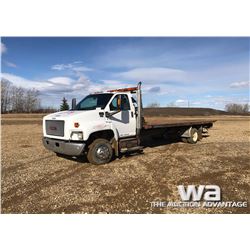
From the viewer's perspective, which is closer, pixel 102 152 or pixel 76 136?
pixel 76 136

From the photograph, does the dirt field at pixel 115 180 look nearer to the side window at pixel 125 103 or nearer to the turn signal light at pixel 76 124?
the turn signal light at pixel 76 124

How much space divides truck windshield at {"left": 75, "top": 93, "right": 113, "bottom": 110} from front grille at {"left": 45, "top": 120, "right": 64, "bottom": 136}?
1.16 meters

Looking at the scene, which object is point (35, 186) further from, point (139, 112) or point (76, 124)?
point (139, 112)

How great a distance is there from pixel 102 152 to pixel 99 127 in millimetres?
801

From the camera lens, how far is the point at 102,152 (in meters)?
7.04

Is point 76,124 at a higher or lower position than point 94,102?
lower

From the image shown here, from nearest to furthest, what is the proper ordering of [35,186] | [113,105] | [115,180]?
[35,186] < [115,180] < [113,105]

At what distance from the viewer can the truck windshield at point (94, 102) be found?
747 centimetres

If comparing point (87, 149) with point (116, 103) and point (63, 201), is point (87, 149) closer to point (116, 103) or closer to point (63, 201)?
point (116, 103)

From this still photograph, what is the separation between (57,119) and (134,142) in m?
2.74

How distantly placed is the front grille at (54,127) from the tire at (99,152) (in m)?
1.00

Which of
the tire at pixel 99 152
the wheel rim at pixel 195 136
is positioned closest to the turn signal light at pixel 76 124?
the tire at pixel 99 152

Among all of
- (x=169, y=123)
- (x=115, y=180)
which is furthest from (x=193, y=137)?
(x=115, y=180)

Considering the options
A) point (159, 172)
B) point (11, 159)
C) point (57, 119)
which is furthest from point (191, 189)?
point (11, 159)
